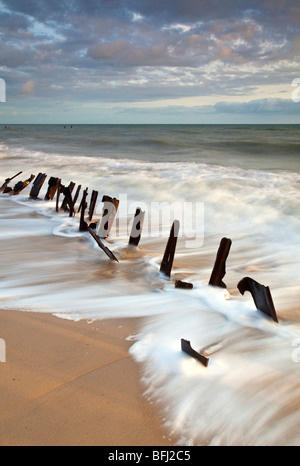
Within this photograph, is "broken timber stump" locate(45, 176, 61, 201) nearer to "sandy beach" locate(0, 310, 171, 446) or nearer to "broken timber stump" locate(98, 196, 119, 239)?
"broken timber stump" locate(98, 196, 119, 239)

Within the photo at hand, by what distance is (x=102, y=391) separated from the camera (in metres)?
2.34

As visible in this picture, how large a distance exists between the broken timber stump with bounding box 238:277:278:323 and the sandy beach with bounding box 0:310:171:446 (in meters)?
1.09

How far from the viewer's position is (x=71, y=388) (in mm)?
2342

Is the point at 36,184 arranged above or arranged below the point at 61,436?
above

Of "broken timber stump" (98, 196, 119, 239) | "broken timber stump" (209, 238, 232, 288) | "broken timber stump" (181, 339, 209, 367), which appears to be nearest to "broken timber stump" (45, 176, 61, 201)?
"broken timber stump" (98, 196, 119, 239)

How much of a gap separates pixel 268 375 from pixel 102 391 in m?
1.17

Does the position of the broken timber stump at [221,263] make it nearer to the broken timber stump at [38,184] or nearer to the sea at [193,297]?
the sea at [193,297]

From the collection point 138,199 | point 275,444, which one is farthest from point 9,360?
point 138,199

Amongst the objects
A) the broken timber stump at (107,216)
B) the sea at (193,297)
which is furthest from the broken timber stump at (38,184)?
the broken timber stump at (107,216)

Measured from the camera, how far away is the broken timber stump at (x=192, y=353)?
2.61m

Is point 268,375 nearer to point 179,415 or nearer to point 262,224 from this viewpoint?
point 179,415

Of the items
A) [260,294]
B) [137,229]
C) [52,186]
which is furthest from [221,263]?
[52,186]

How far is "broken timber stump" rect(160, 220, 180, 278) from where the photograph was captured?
429 centimetres

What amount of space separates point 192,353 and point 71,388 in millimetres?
876
